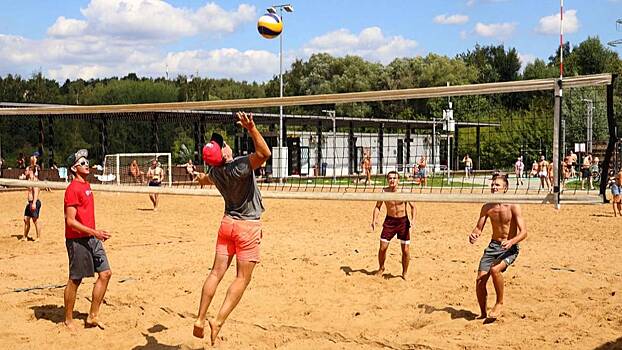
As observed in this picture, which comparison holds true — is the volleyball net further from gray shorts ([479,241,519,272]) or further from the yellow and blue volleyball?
the yellow and blue volleyball

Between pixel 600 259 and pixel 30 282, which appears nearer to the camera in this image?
pixel 30 282

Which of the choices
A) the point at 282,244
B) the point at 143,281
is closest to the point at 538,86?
the point at 143,281

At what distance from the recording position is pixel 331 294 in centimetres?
870

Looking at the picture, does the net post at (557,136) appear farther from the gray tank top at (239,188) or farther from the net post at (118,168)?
the net post at (118,168)

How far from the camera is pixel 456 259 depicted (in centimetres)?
1119

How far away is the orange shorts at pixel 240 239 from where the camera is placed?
19.4 ft

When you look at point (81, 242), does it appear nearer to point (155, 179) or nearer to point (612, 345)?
point (612, 345)

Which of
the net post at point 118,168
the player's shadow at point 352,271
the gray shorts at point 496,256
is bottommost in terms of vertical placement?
the player's shadow at point 352,271

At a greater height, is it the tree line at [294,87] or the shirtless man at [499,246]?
the tree line at [294,87]

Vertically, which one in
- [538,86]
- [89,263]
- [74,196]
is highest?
[538,86]

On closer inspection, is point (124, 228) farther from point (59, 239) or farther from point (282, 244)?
point (282, 244)

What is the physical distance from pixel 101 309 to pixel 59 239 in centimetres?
676

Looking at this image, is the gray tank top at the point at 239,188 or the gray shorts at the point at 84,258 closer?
the gray tank top at the point at 239,188

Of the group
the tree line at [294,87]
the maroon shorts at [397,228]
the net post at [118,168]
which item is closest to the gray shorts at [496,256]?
the maroon shorts at [397,228]
